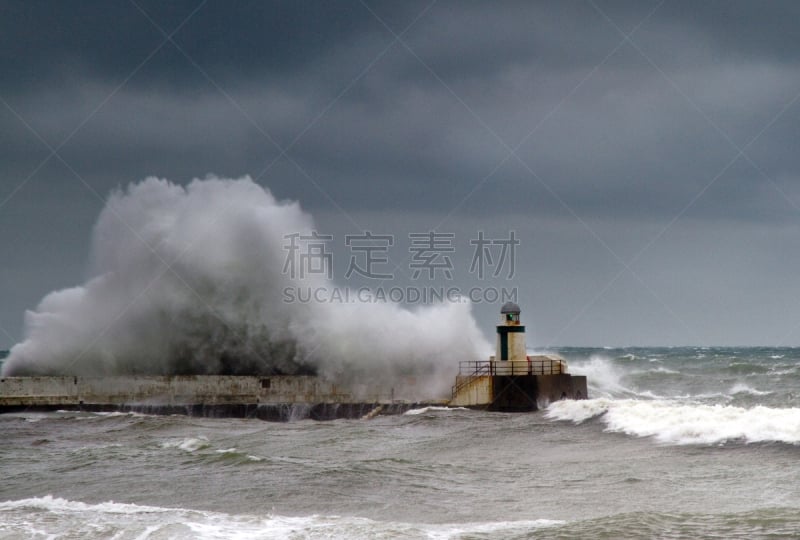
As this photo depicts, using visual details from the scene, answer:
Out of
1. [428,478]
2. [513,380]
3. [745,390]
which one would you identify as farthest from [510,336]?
[745,390]

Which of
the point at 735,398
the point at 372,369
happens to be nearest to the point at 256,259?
the point at 372,369

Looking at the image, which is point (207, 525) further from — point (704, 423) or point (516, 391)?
point (516, 391)

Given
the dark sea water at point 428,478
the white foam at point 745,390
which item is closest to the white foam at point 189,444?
the dark sea water at point 428,478

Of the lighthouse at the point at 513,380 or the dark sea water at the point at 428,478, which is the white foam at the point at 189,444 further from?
the lighthouse at the point at 513,380

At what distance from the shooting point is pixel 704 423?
1438 centimetres

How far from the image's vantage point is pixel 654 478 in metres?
11.5

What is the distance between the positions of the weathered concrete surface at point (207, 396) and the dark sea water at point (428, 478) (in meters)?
2.97

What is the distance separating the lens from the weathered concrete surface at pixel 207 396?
2328 centimetres

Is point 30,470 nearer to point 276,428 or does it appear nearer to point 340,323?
point 276,428

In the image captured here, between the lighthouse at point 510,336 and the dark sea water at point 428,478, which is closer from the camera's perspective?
the dark sea water at point 428,478

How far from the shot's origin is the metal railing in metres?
22.5

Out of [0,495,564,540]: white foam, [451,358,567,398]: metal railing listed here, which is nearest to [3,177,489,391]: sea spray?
[451,358,567,398]: metal railing

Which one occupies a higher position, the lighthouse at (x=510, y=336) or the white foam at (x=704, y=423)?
the lighthouse at (x=510, y=336)

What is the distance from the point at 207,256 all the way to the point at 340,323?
4700 millimetres
